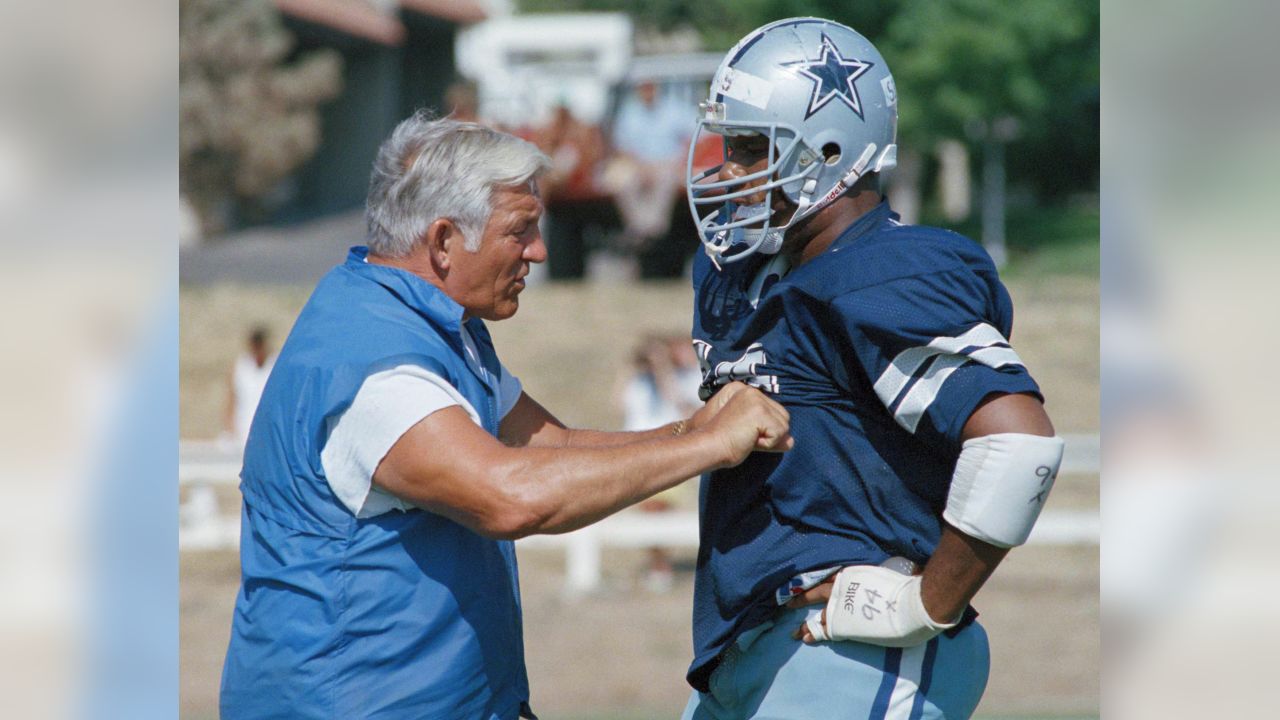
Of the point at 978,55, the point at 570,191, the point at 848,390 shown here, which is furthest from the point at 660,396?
the point at 978,55

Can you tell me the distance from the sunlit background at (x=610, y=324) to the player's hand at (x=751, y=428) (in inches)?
23.1

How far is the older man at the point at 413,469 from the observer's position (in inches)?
100

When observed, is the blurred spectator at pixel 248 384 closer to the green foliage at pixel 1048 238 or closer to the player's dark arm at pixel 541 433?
the player's dark arm at pixel 541 433

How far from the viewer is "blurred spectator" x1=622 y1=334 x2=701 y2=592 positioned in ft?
32.6

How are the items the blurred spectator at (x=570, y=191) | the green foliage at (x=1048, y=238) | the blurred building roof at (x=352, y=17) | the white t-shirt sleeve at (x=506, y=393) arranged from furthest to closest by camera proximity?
the blurred building roof at (x=352, y=17)
the green foliage at (x=1048, y=238)
the blurred spectator at (x=570, y=191)
the white t-shirt sleeve at (x=506, y=393)

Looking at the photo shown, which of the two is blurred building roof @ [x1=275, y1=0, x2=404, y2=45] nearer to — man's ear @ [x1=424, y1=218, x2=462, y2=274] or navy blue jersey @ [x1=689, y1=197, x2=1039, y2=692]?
man's ear @ [x1=424, y1=218, x2=462, y2=274]

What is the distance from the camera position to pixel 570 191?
17922 millimetres

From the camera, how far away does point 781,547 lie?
263 centimetres

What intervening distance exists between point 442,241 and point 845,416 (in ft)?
2.84

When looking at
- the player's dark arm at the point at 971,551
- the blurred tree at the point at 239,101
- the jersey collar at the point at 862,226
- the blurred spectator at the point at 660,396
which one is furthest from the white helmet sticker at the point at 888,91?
the blurred tree at the point at 239,101

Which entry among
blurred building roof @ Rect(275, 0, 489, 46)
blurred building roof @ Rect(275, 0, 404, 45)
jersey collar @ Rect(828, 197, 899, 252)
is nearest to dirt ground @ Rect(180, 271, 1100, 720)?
jersey collar @ Rect(828, 197, 899, 252)
